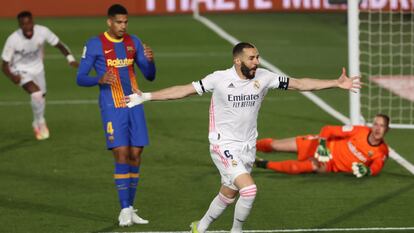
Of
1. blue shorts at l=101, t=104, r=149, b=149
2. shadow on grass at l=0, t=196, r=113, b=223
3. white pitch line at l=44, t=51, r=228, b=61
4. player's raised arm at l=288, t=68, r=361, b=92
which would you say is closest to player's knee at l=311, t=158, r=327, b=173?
blue shorts at l=101, t=104, r=149, b=149

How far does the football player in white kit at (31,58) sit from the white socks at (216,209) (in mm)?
6814

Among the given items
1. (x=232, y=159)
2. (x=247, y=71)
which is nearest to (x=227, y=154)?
(x=232, y=159)

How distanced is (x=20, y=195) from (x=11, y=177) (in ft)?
3.52

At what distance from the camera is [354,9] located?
17.2 m

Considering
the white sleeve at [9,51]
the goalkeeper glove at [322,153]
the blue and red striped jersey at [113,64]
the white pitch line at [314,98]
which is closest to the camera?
the blue and red striped jersey at [113,64]

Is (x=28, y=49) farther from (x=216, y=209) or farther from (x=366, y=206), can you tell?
(x=216, y=209)

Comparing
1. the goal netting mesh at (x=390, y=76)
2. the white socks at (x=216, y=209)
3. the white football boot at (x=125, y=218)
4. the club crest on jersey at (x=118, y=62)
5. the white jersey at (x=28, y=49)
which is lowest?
the goal netting mesh at (x=390, y=76)

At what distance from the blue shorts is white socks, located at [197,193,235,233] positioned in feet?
4.70

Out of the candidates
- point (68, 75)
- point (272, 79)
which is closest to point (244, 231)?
point (272, 79)

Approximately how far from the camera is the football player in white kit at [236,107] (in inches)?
435

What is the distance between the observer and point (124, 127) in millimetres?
12352

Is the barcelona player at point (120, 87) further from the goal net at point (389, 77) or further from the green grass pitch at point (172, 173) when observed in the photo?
the goal net at point (389, 77)

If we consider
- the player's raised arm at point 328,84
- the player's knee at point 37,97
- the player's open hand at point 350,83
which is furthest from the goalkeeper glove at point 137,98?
the player's knee at point 37,97

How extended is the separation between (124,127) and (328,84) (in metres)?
2.46
